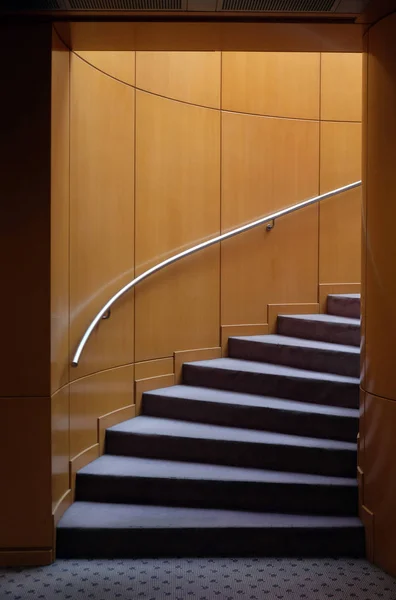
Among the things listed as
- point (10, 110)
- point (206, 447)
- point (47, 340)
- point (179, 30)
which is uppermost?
point (179, 30)

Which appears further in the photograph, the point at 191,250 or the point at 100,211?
the point at 191,250

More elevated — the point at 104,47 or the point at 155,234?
the point at 104,47

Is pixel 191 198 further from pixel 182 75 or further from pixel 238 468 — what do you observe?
pixel 238 468

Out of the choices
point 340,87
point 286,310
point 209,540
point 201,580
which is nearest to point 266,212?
point 286,310

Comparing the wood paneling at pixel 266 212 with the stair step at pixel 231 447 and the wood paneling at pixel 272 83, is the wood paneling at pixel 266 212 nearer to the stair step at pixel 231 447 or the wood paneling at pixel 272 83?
the wood paneling at pixel 272 83

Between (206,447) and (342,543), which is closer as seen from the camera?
(342,543)

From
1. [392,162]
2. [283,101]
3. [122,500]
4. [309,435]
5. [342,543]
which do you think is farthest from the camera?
[283,101]

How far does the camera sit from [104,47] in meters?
3.93

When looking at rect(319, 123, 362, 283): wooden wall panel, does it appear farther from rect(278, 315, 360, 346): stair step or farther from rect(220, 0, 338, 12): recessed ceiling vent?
rect(220, 0, 338, 12): recessed ceiling vent

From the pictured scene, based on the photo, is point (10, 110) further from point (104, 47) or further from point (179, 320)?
point (179, 320)

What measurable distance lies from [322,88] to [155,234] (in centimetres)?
207

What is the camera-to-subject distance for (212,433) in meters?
4.44

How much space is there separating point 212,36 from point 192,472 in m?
2.50

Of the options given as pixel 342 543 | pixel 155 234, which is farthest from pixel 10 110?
pixel 342 543
